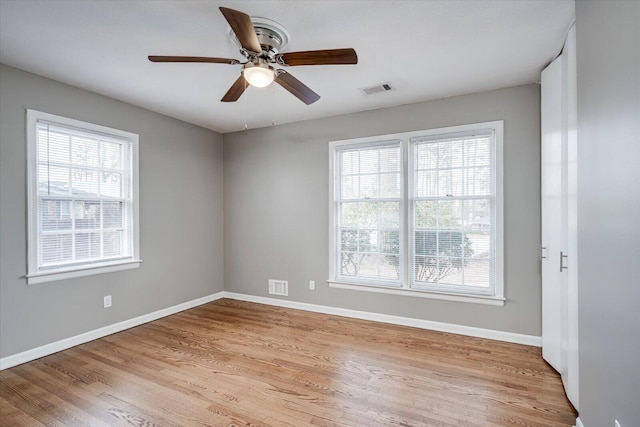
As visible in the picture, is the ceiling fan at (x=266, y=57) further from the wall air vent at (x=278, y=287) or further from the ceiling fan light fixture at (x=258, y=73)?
the wall air vent at (x=278, y=287)

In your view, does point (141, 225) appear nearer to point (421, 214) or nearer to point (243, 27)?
point (243, 27)

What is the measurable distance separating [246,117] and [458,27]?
9.26 feet

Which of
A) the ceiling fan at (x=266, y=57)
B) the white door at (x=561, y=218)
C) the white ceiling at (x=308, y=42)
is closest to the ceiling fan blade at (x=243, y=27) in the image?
the ceiling fan at (x=266, y=57)

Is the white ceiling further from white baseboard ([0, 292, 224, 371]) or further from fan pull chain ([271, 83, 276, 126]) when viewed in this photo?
white baseboard ([0, 292, 224, 371])

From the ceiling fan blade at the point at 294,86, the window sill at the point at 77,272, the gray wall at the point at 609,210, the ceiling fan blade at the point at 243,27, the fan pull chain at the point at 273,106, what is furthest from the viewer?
the fan pull chain at the point at 273,106

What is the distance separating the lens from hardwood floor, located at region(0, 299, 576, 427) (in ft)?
6.62

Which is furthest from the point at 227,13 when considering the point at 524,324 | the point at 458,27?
the point at 524,324

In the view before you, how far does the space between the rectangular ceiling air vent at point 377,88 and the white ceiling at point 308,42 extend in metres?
0.08

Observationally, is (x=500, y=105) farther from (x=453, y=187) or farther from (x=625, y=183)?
(x=625, y=183)

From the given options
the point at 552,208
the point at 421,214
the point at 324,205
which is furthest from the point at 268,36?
the point at 552,208

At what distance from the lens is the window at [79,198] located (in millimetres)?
2893

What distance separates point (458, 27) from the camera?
2.19m

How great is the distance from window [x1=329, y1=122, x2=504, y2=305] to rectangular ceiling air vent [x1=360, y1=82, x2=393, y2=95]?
65 centimetres

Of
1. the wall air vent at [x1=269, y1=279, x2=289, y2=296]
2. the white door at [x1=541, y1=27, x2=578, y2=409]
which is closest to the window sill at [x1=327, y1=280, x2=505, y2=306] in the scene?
the white door at [x1=541, y1=27, x2=578, y2=409]
